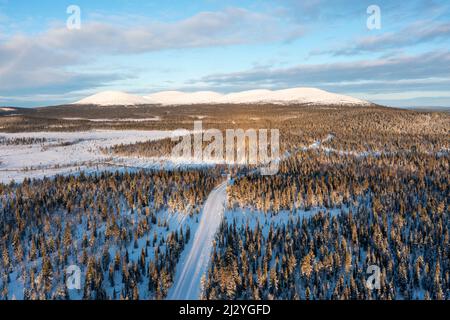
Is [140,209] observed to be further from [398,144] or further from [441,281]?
[398,144]

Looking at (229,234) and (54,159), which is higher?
(54,159)

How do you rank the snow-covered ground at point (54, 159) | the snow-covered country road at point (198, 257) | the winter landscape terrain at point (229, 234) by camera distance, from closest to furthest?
the snow-covered country road at point (198, 257), the winter landscape terrain at point (229, 234), the snow-covered ground at point (54, 159)

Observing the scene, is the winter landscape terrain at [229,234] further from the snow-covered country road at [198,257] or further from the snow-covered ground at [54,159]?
the snow-covered ground at [54,159]

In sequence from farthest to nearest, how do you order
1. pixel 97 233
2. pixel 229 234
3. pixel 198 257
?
pixel 97 233
pixel 229 234
pixel 198 257

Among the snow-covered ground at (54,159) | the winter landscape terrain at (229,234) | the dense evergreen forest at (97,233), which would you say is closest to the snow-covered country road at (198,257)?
the winter landscape terrain at (229,234)

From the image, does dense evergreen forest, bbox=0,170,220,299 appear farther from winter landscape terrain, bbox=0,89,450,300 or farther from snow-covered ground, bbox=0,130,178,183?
snow-covered ground, bbox=0,130,178,183

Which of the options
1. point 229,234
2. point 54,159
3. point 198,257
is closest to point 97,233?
point 198,257

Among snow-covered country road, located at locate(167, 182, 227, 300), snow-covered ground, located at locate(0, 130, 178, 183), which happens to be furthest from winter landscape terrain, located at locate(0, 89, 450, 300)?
snow-covered ground, located at locate(0, 130, 178, 183)

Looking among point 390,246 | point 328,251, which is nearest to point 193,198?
point 328,251

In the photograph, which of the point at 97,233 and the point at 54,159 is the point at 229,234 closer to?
the point at 97,233
